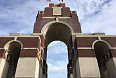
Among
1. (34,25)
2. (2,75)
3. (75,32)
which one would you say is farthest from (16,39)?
(75,32)

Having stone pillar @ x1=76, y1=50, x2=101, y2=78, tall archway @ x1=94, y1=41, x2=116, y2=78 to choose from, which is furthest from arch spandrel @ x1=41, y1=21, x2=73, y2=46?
stone pillar @ x1=76, y1=50, x2=101, y2=78

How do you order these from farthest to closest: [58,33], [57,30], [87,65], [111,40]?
[58,33] < [57,30] < [111,40] < [87,65]

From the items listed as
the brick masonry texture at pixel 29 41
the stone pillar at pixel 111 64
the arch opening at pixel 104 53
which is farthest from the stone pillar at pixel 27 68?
the stone pillar at pixel 111 64

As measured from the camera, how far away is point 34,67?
1562 cm

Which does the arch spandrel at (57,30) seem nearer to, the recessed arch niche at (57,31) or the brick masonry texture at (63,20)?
the recessed arch niche at (57,31)

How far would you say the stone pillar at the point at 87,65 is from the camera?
49.5 ft

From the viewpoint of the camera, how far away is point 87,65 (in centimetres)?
1588

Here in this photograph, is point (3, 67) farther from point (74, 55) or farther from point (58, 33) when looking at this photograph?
point (58, 33)

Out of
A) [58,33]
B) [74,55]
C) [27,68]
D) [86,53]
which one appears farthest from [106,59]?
[58,33]

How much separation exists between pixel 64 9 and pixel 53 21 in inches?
231

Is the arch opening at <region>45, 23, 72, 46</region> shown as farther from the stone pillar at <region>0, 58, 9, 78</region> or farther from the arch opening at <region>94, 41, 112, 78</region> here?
the stone pillar at <region>0, 58, 9, 78</region>

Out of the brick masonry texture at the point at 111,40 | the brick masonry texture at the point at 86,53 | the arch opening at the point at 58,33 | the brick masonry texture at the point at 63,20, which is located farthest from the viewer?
the arch opening at the point at 58,33

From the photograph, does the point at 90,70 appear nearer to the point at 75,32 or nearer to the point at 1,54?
the point at 75,32

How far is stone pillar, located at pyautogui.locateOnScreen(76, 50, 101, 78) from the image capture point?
49.5ft
